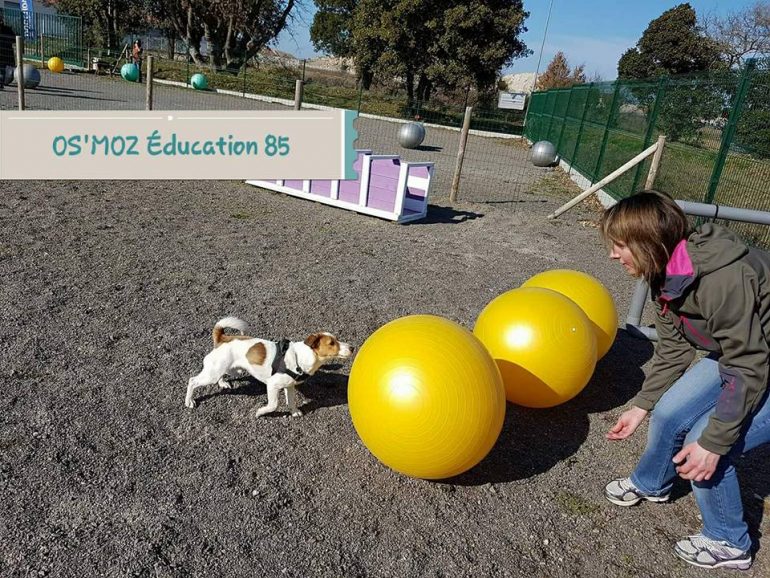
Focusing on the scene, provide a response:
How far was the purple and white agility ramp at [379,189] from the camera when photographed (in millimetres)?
8797

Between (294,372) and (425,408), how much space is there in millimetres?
1062

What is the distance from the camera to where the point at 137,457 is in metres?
3.15

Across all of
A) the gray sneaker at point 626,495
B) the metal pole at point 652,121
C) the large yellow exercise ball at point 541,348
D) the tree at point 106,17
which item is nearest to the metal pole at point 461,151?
the metal pole at point 652,121

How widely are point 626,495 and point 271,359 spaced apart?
2.22 meters

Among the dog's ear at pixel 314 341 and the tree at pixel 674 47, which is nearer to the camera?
the dog's ear at pixel 314 341

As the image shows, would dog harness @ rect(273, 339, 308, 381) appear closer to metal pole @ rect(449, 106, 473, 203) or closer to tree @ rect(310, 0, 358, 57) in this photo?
metal pole @ rect(449, 106, 473, 203)

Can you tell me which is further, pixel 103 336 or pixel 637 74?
pixel 637 74

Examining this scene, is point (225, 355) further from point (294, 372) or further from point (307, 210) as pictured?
point (307, 210)

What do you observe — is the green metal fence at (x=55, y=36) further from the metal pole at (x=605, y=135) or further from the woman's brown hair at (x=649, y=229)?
the woman's brown hair at (x=649, y=229)

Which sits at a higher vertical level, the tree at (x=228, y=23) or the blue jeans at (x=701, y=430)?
the tree at (x=228, y=23)

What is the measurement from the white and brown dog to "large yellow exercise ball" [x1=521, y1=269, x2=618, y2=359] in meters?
1.91

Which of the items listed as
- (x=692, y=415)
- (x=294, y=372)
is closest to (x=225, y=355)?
(x=294, y=372)

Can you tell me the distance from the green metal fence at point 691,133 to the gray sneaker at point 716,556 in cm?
619

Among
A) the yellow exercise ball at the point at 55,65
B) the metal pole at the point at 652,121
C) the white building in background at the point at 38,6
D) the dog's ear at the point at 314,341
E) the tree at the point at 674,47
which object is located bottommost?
the dog's ear at the point at 314,341
